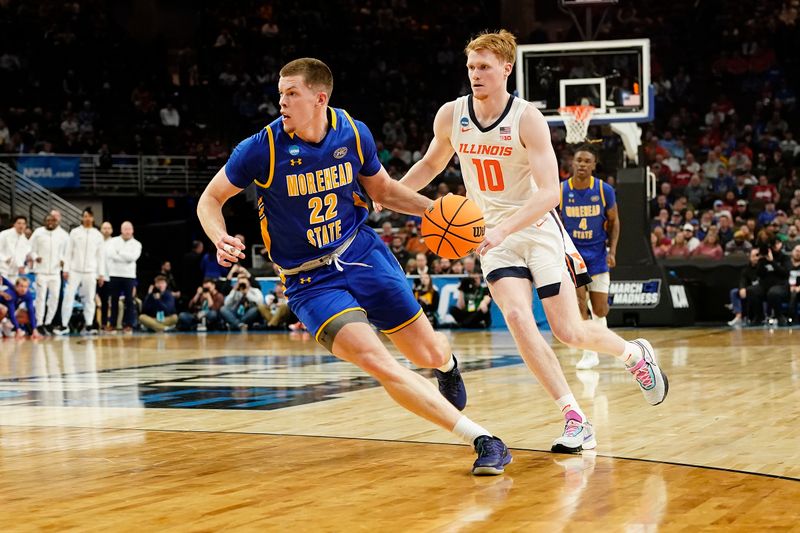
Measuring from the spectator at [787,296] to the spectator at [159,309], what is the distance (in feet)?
34.0

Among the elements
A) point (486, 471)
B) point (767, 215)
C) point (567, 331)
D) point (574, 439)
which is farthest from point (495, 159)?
point (767, 215)

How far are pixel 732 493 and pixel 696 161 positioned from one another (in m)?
21.7

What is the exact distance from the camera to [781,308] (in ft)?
60.3

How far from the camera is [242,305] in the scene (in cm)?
2062

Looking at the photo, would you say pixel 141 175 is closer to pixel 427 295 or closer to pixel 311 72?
pixel 427 295

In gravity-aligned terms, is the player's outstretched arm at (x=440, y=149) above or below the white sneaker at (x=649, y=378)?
above

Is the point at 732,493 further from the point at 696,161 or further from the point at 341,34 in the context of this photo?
the point at 341,34

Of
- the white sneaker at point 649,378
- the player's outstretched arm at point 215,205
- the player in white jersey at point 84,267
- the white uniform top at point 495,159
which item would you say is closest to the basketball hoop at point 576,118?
the player in white jersey at point 84,267

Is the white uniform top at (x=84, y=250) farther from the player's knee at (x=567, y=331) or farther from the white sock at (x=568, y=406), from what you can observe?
the white sock at (x=568, y=406)

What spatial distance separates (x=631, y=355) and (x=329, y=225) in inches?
83.8

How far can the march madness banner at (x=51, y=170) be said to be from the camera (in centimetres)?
2467

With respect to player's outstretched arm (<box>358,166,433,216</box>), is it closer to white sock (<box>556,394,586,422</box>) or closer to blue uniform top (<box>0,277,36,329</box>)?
white sock (<box>556,394,586,422</box>)

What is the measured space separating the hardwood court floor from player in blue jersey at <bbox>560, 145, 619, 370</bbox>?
0.83 meters

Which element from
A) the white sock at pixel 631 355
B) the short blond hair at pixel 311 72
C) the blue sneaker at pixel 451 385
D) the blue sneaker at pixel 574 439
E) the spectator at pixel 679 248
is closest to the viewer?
the short blond hair at pixel 311 72
